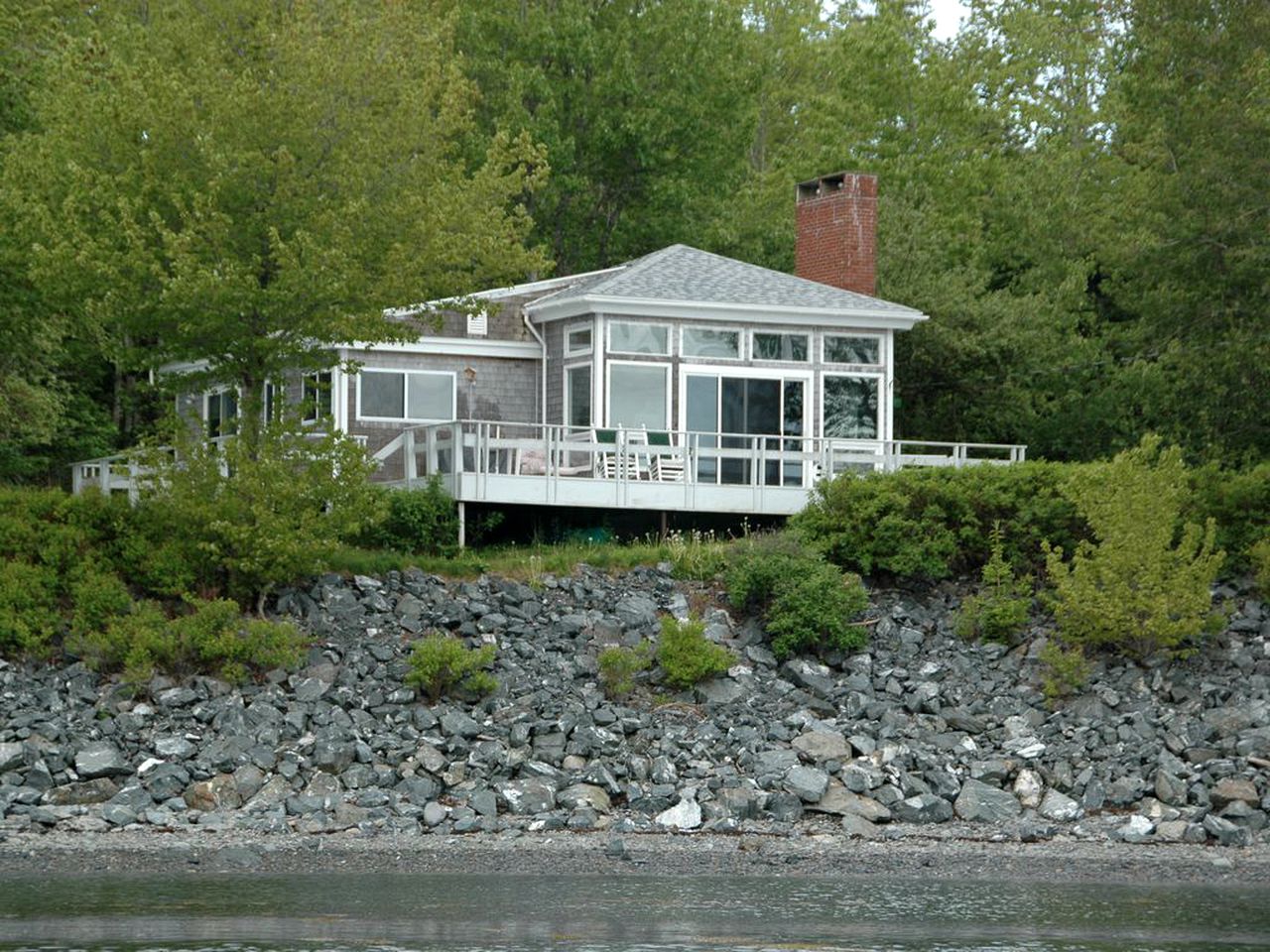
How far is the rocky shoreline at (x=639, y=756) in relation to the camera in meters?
19.0

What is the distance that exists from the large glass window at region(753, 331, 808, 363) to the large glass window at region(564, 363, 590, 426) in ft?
9.18

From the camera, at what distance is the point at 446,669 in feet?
72.6

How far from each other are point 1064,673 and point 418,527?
29.1 feet

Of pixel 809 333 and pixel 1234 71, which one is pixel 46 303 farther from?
pixel 1234 71

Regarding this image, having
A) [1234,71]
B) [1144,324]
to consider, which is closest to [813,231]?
[1144,324]

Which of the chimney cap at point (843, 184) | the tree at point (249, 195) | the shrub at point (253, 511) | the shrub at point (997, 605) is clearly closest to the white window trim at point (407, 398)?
the tree at point (249, 195)

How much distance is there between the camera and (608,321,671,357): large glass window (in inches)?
1184

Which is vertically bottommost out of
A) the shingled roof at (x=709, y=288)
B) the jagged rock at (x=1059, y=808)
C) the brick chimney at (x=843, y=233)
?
the jagged rock at (x=1059, y=808)

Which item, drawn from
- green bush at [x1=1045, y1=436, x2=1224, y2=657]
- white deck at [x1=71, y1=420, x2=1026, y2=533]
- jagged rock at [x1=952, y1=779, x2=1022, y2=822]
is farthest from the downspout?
jagged rock at [x1=952, y1=779, x2=1022, y2=822]

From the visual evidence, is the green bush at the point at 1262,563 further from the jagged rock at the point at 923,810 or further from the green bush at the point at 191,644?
the green bush at the point at 191,644

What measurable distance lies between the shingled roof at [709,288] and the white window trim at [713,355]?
0.49 metres

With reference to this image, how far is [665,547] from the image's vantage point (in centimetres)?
2603

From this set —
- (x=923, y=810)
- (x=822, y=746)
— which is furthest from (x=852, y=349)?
(x=923, y=810)

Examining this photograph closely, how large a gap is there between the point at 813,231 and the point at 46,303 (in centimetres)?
1419
